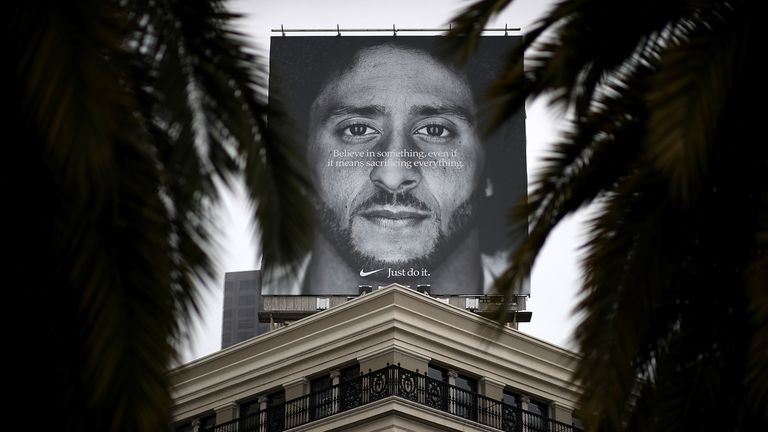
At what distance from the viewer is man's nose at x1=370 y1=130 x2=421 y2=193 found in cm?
6197

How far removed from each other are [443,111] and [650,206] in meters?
49.9

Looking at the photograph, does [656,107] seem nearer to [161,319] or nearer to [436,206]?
[161,319]

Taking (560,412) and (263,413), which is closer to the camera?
(263,413)

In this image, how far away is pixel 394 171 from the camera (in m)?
62.1

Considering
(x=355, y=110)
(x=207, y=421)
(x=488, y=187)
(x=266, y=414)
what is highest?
(x=355, y=110)

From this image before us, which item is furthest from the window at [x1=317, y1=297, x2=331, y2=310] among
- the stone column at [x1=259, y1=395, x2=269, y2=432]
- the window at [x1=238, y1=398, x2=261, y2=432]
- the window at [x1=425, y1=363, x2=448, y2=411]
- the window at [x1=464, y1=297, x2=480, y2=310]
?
the window at [x1=425, y1=363, x2=448, y2=411]

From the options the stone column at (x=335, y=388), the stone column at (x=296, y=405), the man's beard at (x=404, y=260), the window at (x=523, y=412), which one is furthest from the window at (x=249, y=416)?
the man's beard at (x=404, y=260)

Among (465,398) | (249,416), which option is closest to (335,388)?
(249,416)

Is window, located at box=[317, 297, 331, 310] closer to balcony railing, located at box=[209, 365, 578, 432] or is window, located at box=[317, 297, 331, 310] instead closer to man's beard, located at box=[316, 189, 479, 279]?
man's beard, located at box=[316, 189, 479, 279]

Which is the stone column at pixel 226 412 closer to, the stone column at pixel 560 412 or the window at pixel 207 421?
the window at pixel 207 421

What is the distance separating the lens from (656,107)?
40.8ft

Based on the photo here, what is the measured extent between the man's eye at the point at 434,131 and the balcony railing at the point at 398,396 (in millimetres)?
19648

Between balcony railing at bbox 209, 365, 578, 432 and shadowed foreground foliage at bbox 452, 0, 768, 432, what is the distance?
27361 mm

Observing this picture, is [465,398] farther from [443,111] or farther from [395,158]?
[443,111]
